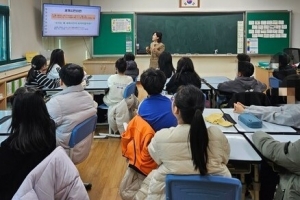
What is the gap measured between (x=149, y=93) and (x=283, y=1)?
6741 millimetres

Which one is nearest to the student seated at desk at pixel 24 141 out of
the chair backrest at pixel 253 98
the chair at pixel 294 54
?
the chair backrest at pixel 253 98

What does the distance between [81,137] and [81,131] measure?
62 mm

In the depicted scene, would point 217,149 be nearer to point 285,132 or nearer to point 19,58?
point 285,132

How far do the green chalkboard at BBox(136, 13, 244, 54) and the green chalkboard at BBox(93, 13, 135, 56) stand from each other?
0.77ft

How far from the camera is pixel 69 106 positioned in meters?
2.74

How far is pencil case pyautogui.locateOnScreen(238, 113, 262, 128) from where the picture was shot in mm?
2543

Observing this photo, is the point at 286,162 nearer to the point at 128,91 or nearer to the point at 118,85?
the point at 128,91

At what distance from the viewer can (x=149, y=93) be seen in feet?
8.77

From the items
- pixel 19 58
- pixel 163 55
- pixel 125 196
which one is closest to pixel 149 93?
pixel 125 196

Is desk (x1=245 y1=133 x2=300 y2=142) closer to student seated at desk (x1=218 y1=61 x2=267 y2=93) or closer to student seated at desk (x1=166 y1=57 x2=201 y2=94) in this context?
student seated at desk (x1=218 y1=61 x2=267 y2=93)

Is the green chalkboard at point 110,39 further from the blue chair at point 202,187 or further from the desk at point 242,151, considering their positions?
the blue chair at point 202,187

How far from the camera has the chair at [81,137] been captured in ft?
8.77

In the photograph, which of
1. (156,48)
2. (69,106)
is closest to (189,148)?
(69,106)

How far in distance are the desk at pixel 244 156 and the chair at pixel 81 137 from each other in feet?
3.65
